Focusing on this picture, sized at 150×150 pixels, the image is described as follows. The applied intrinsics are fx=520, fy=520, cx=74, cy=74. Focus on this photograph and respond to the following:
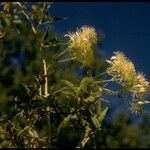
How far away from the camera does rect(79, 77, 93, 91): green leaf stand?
232 cm

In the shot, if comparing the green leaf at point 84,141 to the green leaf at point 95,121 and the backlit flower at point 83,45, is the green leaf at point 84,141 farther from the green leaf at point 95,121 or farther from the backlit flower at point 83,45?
the backlit flower at point 83,45

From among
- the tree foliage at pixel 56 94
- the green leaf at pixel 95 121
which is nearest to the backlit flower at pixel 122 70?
the tree foliage at pixel 56 94

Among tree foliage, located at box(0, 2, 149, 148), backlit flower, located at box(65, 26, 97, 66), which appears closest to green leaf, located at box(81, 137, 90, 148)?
tree foliage, located at box(0, 2, 149, 148)

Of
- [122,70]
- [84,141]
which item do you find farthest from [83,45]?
[84,141]

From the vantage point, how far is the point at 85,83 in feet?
7.66

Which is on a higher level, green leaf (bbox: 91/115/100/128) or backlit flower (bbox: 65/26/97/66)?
backlit flower (bbox: 65/26/97/66)

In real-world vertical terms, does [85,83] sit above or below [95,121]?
above

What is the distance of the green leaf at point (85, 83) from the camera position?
2320 mm

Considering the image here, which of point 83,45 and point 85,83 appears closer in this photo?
point 85,83

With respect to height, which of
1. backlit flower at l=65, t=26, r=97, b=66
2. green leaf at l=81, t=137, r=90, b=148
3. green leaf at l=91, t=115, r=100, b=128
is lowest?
green leaf at l=81, t=137, r=90, b=148

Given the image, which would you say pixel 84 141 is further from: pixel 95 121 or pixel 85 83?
pixel 85 83

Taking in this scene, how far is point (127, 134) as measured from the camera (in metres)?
11.3

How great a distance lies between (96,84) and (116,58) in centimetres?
40

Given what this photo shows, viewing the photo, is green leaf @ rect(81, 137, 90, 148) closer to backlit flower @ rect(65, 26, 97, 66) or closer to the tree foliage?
the tree foliage
